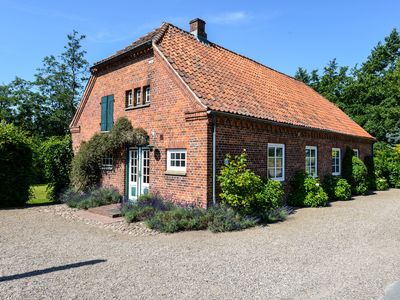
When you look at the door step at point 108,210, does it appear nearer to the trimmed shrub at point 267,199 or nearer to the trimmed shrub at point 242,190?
the trimmed shrub at point 242,190

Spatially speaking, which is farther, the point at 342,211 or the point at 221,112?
the point at 342,211

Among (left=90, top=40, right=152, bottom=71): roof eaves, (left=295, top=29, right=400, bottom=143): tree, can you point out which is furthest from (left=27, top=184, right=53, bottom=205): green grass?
(left=295, top=29, right=400, bottom=143): tree

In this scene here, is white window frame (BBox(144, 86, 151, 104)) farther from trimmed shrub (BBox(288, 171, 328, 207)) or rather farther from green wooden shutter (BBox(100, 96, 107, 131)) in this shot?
trimmed shrub (BBox(288, 171, 328, 207))

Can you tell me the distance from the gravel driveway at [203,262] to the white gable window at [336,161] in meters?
7.75

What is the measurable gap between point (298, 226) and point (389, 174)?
16406 mm

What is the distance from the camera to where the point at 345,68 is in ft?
125

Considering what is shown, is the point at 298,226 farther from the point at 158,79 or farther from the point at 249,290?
the point at 158,79

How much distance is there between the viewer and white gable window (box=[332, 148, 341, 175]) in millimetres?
17172

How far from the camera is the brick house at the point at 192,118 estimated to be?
1027 cm

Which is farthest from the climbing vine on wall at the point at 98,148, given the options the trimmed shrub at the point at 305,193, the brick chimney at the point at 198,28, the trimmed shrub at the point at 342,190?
the trimmed shrub at the point at 342,190

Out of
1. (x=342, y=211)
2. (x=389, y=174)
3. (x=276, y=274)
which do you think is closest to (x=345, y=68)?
(x=389, y=174)

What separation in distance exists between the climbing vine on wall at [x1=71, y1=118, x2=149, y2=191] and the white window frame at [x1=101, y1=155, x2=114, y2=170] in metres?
0.17

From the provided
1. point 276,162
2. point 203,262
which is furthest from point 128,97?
point 203,262

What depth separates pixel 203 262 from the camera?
6.07 m
